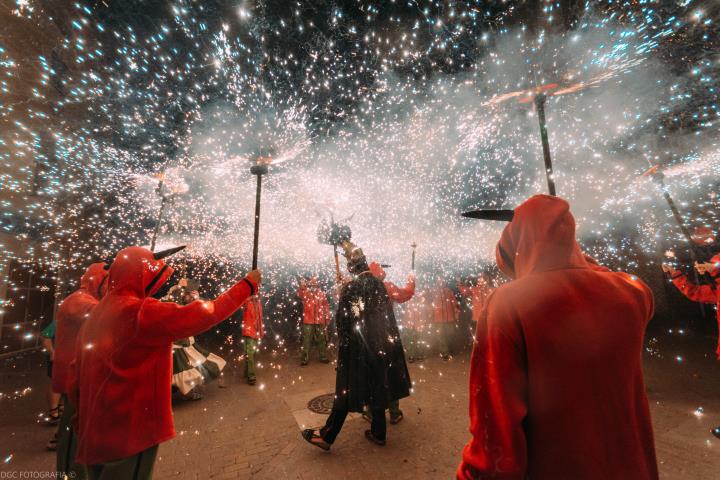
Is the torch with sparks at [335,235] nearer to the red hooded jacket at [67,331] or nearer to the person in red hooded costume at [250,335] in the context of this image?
the person in red hooded costume at [250,335]

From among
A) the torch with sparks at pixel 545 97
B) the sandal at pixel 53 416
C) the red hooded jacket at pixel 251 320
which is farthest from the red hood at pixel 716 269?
the sandal at pixel 53 416

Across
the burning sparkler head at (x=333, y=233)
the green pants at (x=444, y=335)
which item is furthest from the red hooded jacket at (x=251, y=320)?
the green pants at (x=444, y=335)

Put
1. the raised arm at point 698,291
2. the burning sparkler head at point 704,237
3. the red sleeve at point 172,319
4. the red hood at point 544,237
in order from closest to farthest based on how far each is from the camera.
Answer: the red hood at point 544,237
the red sleeve at point 172,319
the raised arm at point 698,291
the burning sparkler head at point 704,237

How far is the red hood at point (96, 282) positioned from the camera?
3.95 meters

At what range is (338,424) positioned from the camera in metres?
3.70

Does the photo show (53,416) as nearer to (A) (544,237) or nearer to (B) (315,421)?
(B) (315,421)

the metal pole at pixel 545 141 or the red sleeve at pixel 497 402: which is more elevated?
the metal pole at pixel 545 141

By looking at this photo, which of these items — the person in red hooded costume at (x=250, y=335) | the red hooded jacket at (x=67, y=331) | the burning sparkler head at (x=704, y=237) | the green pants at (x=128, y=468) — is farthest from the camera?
the person in red hooded costume at (x=250, y=335)

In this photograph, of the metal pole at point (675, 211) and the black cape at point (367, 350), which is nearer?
the black cape at point (367, 350)

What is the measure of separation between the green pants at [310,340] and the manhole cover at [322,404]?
278cm

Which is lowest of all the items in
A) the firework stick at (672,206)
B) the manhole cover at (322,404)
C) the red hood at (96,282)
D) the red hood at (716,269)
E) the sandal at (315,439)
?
the manhole cover at (322,404)

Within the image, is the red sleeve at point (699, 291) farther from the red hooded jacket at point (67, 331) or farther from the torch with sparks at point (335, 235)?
the red hooded jacket at point (67, 331)

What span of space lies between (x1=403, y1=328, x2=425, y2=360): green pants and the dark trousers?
4.93 metres

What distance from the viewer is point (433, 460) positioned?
346 centimetres
